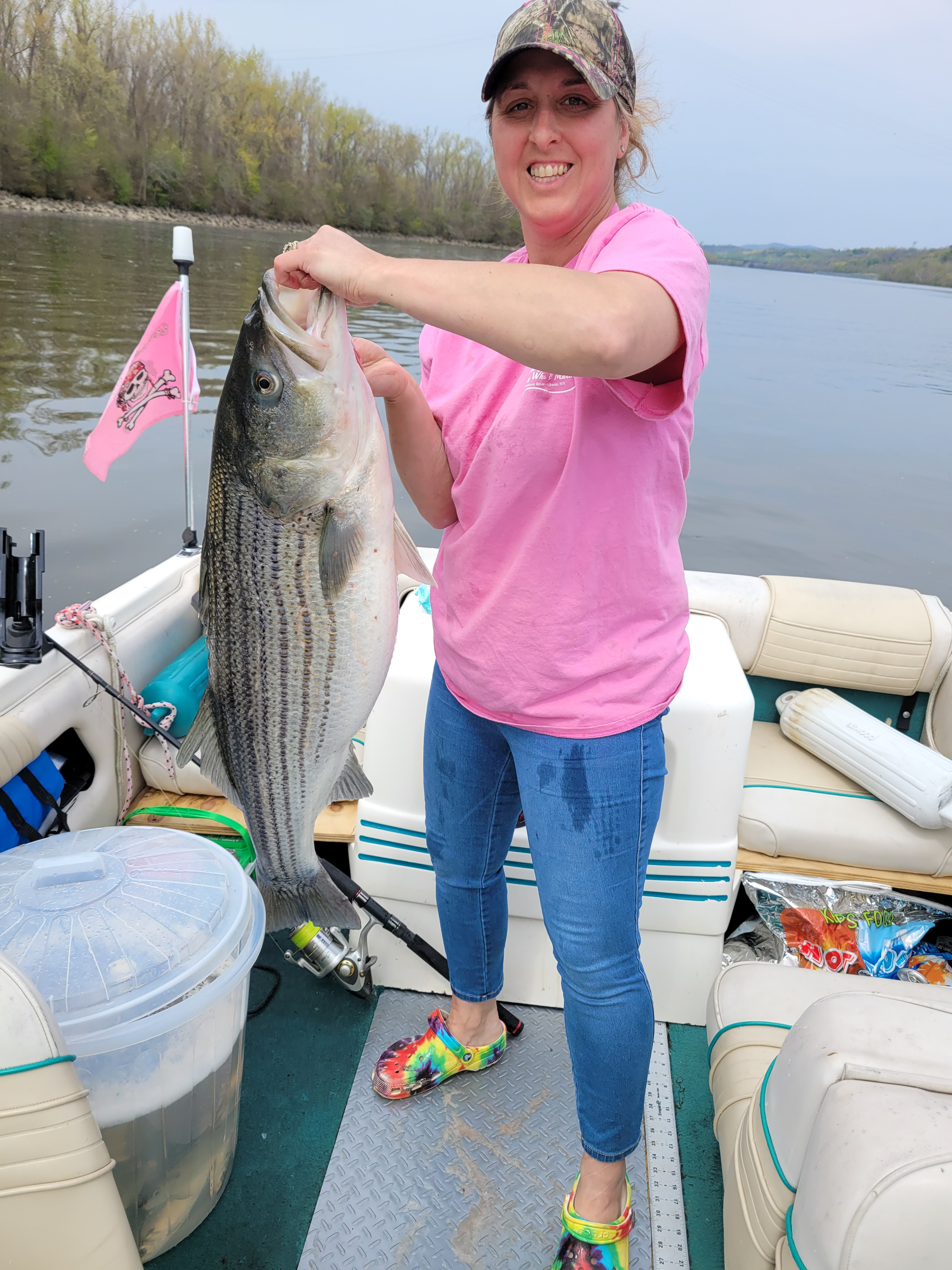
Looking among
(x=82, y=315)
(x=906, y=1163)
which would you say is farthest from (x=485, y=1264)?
(x=82, y=315)

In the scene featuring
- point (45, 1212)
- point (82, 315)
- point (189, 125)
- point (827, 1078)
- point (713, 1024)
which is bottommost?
point (713, 1024)

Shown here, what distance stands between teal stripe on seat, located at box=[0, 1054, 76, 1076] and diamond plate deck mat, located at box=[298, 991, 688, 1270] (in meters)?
1.28

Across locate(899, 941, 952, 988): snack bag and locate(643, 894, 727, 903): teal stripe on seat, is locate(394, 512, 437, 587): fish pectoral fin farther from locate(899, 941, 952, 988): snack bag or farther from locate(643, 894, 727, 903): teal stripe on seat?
locate(899, 941, 952, 988): snack bag

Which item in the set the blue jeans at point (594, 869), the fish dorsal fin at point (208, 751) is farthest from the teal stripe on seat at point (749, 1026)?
the fish dorsal fin at point (208, 751)

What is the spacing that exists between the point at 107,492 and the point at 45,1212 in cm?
1012

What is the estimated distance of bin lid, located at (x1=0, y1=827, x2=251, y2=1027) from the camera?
170 cm

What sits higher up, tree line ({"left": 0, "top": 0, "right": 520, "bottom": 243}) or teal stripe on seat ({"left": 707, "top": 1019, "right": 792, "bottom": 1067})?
tree line ({"left": 0, "top": 0, "right": 520, "bottom": 243})

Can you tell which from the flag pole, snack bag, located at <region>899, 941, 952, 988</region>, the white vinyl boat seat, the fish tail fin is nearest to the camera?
the fish tail fin

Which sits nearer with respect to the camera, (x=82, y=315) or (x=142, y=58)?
(x=82, y=315)

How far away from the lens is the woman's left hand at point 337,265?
1.25m

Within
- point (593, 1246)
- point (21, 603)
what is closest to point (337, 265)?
point (21, 603)

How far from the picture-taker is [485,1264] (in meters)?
2.12

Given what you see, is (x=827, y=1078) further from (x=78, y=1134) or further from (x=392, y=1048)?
(x=392, y=1048)

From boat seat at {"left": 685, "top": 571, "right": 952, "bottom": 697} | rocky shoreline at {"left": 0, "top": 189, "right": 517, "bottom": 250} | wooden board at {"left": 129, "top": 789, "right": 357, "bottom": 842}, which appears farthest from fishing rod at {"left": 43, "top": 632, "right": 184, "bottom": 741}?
rocky shoreline at {"left": 0, "top": 189, "right": 517, "bottom": 250}
